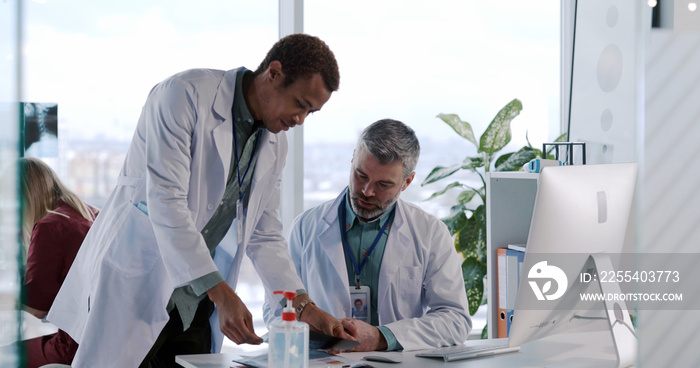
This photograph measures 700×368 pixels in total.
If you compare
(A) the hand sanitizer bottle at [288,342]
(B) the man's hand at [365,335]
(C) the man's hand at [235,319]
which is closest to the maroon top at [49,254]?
(C) the man's hand at [235,319]

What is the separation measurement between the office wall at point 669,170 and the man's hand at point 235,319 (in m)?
1.10

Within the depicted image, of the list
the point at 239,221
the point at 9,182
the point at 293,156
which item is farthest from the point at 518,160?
the point at 9,182

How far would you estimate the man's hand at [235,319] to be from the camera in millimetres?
1540

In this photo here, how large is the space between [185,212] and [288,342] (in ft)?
1.53

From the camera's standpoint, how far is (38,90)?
318cm

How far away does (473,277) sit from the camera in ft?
11.4

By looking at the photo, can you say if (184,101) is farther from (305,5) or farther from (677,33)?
(305,5)

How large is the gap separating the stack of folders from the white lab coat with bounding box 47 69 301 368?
1.24 metres

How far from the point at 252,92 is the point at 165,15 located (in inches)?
67.8

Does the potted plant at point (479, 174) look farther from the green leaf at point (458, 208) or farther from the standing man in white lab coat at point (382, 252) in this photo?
the standing man in white lab coat at point (382, 252)

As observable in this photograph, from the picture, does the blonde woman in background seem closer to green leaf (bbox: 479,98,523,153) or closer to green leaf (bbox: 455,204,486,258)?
green leaf (bbox: 455,204,486,258)

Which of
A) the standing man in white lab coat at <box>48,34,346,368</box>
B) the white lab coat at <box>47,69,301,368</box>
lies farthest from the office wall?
the white lab coat at <box>47,69,301,368</box>

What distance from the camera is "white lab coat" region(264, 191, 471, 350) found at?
214 centimetres

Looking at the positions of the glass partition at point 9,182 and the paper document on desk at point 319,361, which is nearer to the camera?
the glass partition at point 9,182
